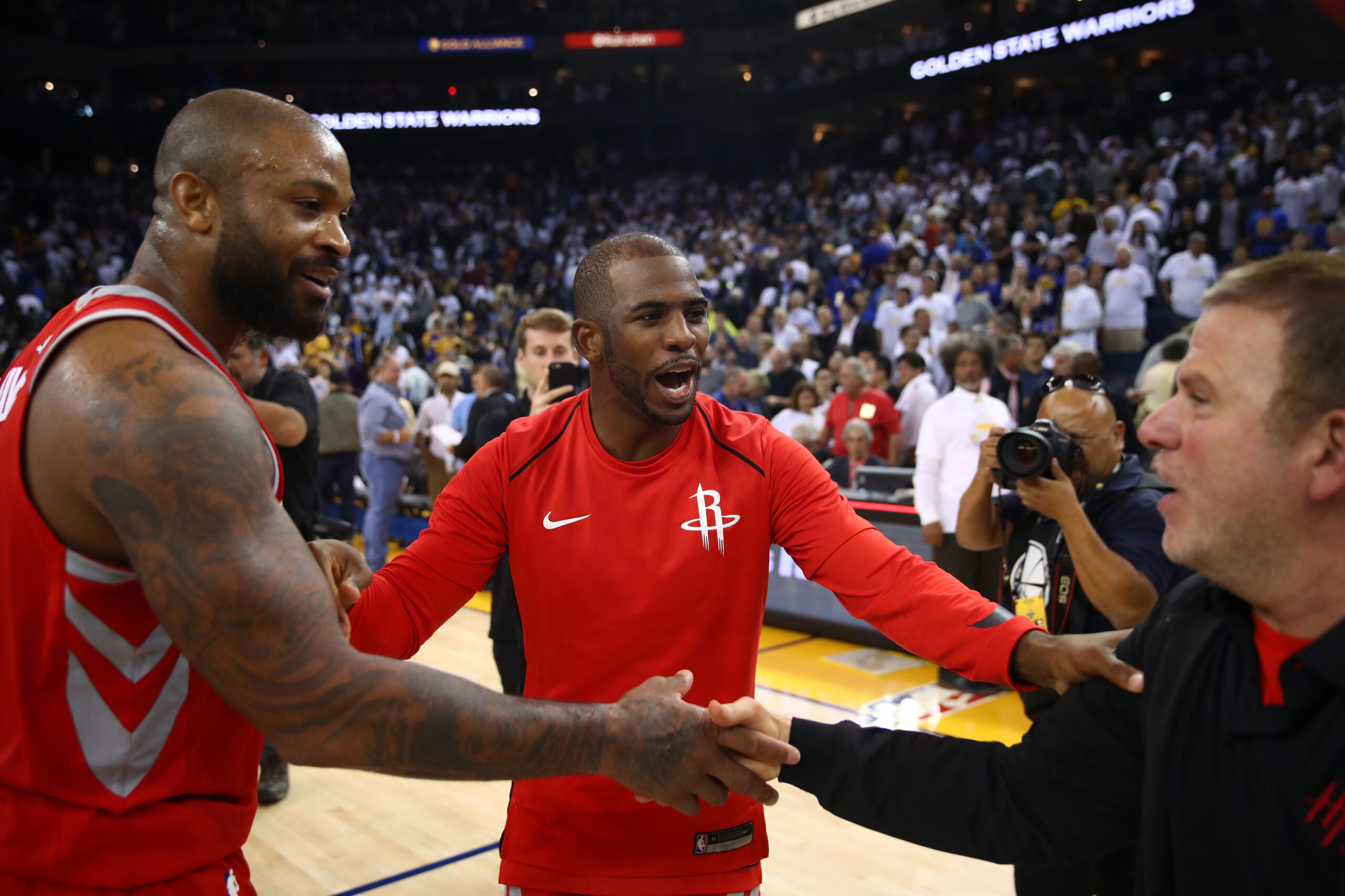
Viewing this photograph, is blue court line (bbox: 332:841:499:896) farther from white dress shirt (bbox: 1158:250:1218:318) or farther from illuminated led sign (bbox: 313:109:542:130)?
illuminated led sign (bbox: 313:109:542:130)

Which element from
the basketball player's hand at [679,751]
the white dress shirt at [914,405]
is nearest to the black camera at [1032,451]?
the basketball player's hand at [679,751]

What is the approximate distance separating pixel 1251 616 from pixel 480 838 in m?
3.45

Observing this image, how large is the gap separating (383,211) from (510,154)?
15.8 feet

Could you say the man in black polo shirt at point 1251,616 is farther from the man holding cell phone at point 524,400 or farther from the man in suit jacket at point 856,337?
the man in suit jacket at point 856,337

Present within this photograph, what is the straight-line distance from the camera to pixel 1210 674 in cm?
127

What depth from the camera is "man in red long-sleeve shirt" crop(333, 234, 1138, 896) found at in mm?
1813

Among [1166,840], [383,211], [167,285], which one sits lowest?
[1166,840]

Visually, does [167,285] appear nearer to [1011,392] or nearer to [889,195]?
[1011,392]

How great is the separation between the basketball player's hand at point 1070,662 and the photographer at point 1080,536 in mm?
892

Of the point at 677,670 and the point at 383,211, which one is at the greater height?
the point at 383,211

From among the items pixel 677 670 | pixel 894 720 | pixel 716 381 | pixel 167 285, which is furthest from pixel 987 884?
pixel 716 381

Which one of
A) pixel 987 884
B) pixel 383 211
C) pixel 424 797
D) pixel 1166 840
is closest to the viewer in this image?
pixel 1166 840

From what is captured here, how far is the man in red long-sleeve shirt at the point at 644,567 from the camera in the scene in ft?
5.95

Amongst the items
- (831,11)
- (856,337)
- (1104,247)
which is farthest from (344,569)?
(831,11)
